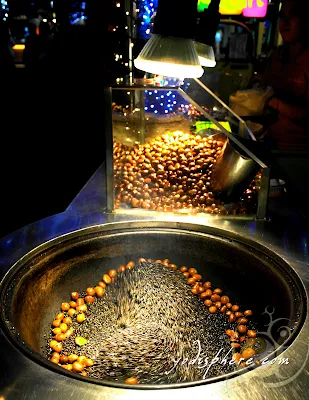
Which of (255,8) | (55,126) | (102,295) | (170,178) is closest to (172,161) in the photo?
(170,178)

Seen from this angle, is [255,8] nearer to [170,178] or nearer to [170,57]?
[170,178]

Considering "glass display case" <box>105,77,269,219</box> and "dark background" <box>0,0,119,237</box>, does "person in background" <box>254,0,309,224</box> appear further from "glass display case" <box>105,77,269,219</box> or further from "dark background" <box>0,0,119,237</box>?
"dark background" <box>0,0,119,237</box>

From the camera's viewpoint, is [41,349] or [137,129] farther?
[137,129]

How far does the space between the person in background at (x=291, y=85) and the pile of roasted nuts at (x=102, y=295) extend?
2428mm

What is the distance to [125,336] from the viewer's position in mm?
2064

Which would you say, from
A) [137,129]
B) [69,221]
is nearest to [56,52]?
Answer: [137,129]

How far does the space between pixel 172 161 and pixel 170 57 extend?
4.98 feet

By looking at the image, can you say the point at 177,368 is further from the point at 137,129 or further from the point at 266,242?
the point at 137,129

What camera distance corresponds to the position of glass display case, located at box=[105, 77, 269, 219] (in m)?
2.55

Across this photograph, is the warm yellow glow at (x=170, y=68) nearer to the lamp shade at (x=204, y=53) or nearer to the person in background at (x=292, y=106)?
the lamp shade at (x=204, y=53)

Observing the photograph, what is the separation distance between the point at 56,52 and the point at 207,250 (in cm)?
1141

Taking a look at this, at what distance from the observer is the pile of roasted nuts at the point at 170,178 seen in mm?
2717

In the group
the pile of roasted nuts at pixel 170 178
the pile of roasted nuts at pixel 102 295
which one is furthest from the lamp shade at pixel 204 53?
the pile of roasted nuts at pixel 102 295

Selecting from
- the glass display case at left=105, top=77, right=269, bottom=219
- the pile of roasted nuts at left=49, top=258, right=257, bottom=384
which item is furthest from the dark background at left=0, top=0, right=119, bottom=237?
the pile of roasted nuts at left=49, top=258, right=257, bottom=384
